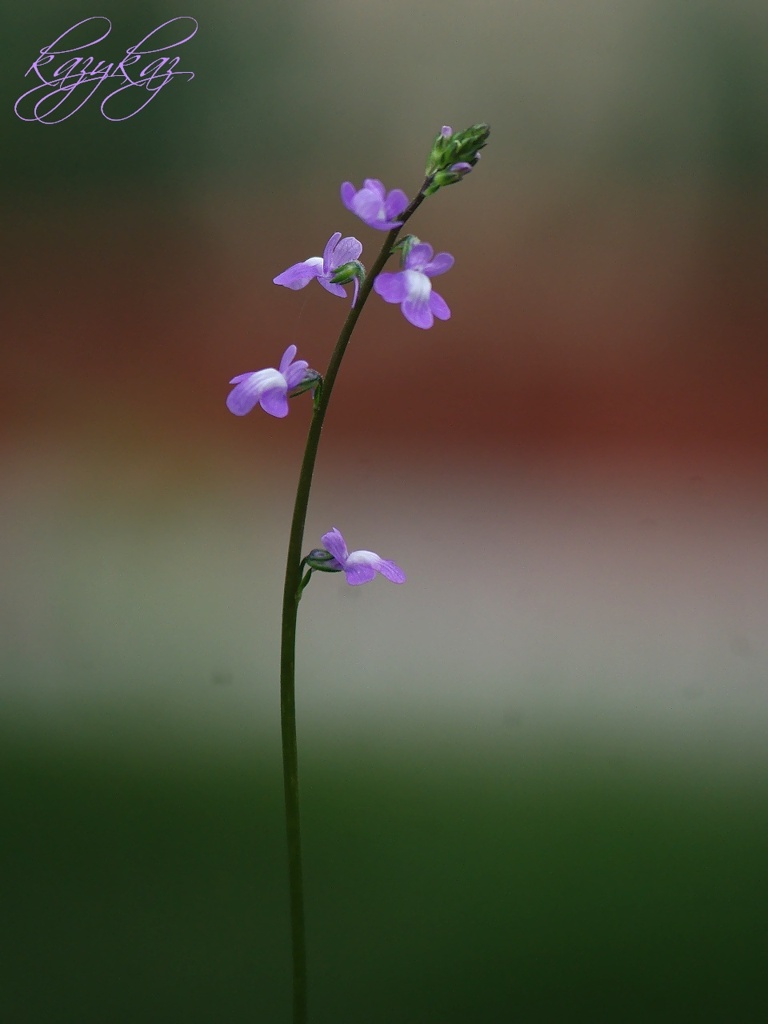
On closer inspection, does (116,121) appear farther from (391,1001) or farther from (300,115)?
(391,1001)

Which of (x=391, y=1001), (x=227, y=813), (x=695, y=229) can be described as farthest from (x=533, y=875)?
(x=695, y=229)

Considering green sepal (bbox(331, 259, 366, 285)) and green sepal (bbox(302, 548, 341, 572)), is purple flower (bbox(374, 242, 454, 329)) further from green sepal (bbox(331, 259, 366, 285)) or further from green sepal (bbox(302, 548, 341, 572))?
green sepal (bbox(302, 548, 341, 572))

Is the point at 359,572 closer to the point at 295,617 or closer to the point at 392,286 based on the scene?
the point at 295,617

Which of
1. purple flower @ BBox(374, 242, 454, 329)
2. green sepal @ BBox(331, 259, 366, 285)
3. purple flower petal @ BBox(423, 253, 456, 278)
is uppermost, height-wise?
green sepal @ BBox(331, 259, 366, 285)

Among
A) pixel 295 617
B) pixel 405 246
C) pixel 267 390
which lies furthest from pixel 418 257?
pixel 295 617

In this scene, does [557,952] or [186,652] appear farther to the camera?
[186,652]

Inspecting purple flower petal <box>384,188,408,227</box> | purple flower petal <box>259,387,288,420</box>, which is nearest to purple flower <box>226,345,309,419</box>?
purple flower petal <box>259,387,288,420</box>

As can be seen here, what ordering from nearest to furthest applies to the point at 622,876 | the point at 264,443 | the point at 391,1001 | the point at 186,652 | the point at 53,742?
the point at 391,1001 < the point at 622,876 < the point at 53,742 < the point at 186,652 < the point at 264,443
